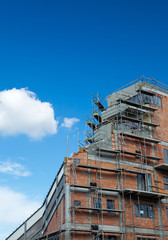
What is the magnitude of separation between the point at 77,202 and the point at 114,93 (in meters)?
15.6

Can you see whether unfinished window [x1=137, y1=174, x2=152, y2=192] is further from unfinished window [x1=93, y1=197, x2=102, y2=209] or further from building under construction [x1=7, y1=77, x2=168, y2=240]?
unfinished window [x1=93, y1=197, x2=102, y2=209]

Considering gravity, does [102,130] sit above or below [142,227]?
above

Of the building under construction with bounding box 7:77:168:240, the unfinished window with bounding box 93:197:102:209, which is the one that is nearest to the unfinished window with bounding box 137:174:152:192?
the building under construction with bounding box 7:77:168:240

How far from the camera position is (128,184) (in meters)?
30.9

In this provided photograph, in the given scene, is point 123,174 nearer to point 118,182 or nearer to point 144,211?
point 118,182

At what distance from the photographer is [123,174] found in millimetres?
31109

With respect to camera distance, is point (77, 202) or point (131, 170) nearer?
point (77, 202)

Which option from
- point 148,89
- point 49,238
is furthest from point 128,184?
point 148,89

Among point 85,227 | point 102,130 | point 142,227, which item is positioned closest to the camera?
point 85,227

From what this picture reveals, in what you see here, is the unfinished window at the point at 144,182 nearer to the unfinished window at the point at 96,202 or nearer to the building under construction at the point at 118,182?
the building under construction at the point at 118,182

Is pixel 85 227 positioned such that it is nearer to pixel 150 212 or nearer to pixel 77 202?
pixel 77 202

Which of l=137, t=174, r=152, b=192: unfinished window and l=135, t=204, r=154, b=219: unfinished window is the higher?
l=137, t=174, r=152, b=192: unfinished window

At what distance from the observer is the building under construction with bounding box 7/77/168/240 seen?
27875 mm

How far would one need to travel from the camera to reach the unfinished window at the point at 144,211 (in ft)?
99.5
